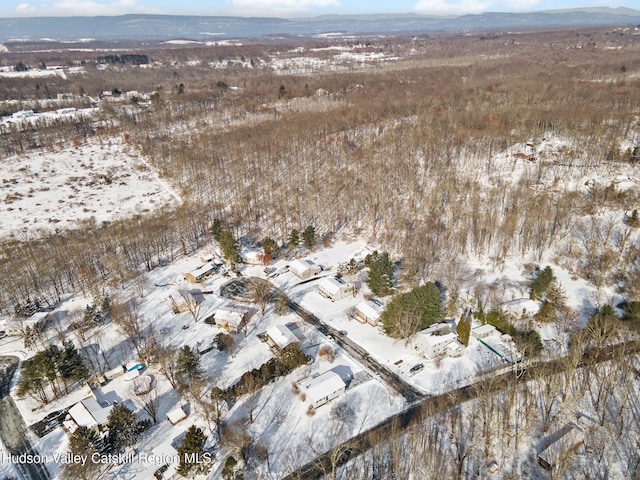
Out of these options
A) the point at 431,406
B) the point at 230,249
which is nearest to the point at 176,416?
the point at 431,406

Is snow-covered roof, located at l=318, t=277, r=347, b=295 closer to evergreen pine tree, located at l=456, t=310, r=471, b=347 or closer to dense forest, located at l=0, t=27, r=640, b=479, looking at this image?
dense forest, located at l=0, t=27, r=640, b=479

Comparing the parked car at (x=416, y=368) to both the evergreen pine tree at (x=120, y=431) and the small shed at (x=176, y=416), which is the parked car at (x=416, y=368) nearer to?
the small shed at (x=176, y=416)

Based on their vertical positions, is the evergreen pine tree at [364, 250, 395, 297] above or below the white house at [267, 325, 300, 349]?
above

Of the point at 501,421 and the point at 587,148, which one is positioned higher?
the point at 587,148

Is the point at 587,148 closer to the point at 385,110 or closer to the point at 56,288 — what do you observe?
the point at 385,110

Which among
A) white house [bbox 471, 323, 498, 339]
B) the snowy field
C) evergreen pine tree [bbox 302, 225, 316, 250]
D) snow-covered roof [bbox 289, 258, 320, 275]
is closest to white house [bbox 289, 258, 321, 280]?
snow-covered roof [bbox 289, 258, 320, 275]

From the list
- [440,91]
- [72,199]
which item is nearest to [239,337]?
[72,199]
